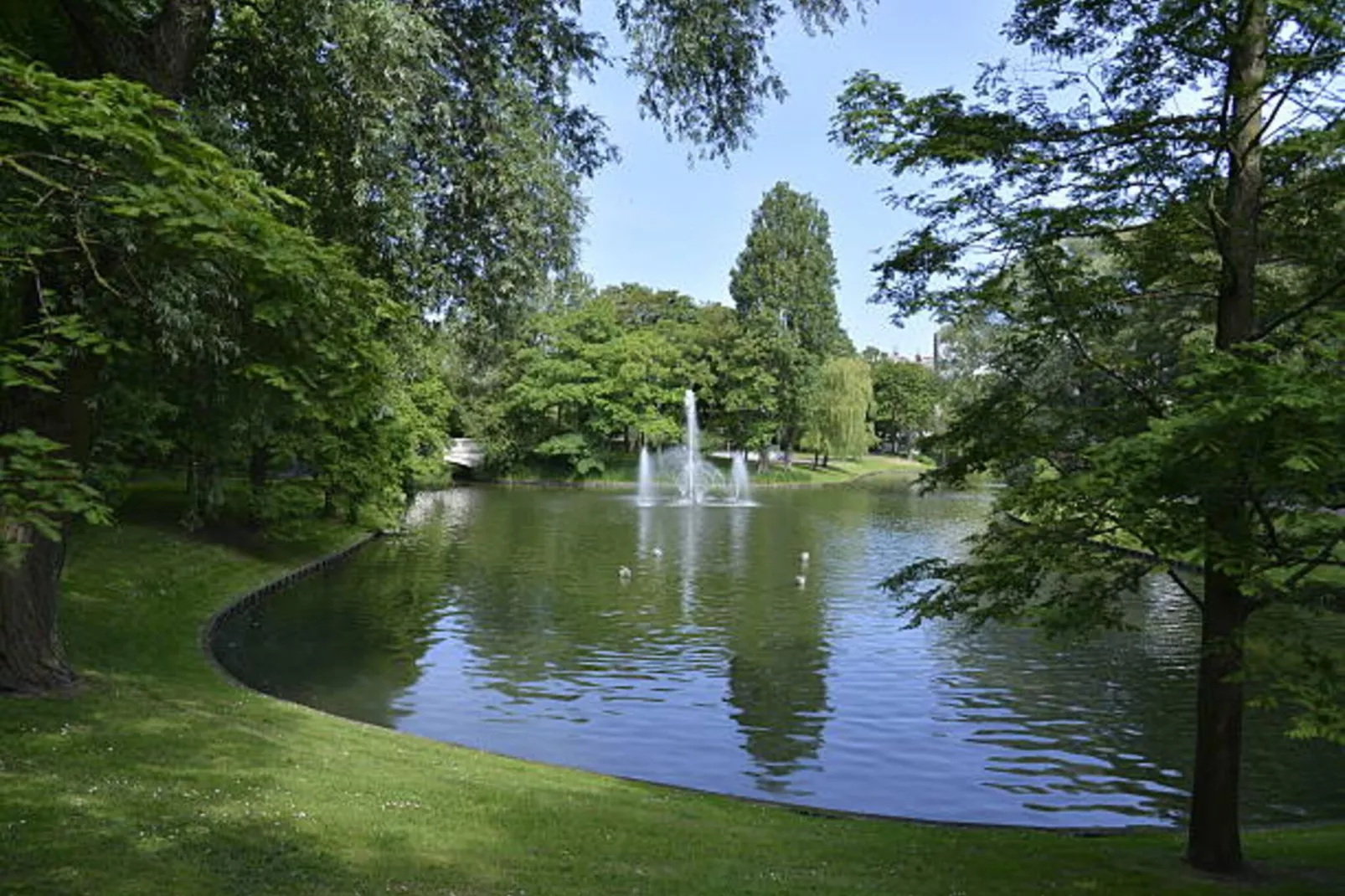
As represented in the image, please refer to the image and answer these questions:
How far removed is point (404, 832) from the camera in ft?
24.6

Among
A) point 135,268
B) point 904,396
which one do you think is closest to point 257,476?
point 135,268

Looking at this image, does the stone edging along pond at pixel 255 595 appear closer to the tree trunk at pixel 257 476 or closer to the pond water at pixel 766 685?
the pond water at pixel 766 685

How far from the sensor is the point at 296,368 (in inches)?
255

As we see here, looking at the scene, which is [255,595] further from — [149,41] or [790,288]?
[790,288]

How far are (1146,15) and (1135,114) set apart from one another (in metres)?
0.88

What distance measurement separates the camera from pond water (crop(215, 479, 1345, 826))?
40.9 ft

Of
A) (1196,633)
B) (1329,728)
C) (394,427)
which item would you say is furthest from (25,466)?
(394,427)

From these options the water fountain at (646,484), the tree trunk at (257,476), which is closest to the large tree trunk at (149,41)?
the tree trunk at (257,476)

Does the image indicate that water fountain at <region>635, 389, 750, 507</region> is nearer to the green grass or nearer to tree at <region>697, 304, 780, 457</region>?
tree at <region>697, 304, 780, 457</region>

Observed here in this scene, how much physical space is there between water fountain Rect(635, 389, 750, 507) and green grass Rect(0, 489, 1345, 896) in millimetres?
38149

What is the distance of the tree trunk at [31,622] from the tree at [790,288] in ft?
203

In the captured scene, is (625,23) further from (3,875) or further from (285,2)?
(3,875)

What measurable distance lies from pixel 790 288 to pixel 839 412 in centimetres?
1017

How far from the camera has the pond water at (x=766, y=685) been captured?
12.5 metres
